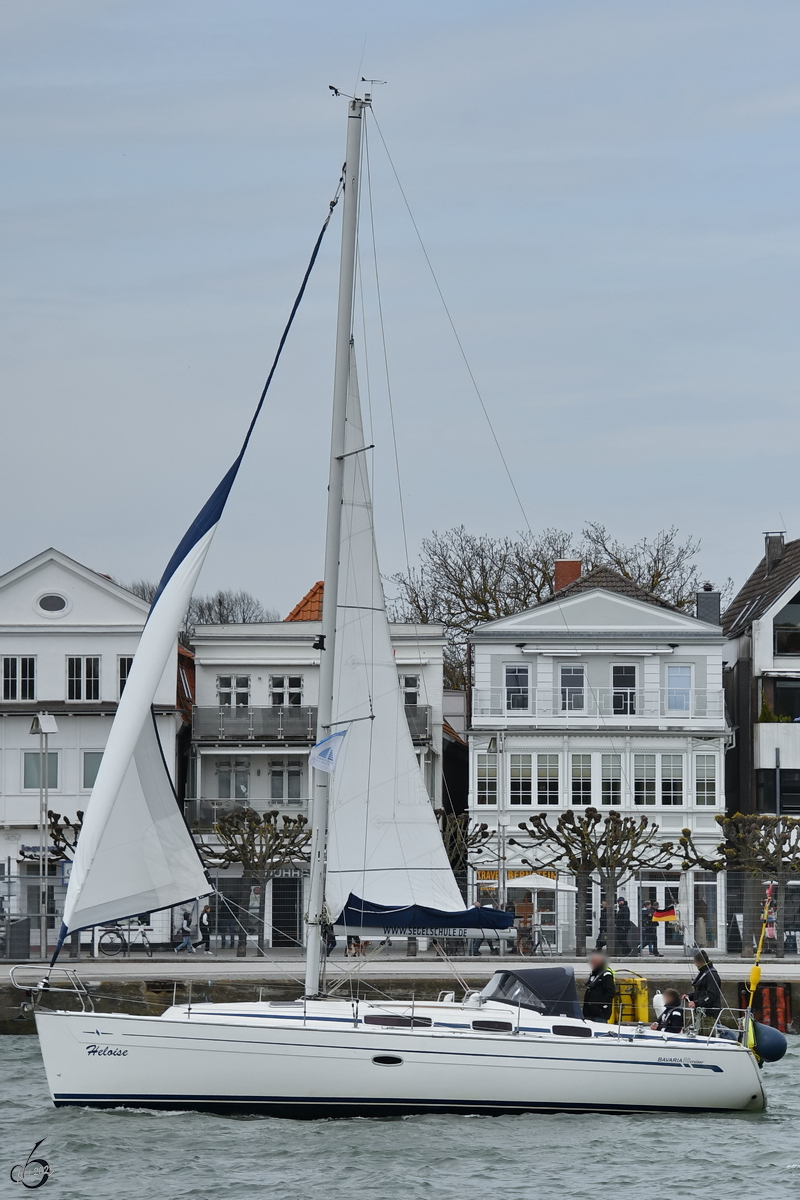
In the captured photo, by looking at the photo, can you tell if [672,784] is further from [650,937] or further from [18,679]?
[18,679]

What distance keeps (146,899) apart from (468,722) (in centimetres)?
3694

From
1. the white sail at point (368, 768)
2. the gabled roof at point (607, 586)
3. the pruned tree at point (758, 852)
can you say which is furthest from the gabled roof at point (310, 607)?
the white sail at point (368, 768)

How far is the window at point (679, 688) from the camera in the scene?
181 feet

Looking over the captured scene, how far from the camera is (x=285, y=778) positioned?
55844 millimetres

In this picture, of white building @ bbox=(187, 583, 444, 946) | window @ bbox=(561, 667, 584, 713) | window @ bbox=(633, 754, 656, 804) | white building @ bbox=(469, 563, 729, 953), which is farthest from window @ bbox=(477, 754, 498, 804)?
window @ bbox=(633, 754, 656, 804)

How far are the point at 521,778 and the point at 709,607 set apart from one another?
946cm

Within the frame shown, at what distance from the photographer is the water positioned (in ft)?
61.6

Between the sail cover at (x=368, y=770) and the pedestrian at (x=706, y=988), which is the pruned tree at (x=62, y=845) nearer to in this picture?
the sail cover at (x=368, y=770)

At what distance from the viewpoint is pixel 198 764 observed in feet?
182

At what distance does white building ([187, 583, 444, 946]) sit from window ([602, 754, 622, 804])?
5.60 m

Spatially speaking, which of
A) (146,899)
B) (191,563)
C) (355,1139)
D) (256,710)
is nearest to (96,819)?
(146,899)

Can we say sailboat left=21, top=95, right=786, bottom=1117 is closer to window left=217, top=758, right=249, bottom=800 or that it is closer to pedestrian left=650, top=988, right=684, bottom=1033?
pedestrian left=650, top=988, right=684, bottom=1033

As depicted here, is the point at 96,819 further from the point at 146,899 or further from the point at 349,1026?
the point at 349,1026

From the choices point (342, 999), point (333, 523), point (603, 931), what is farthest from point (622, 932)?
point (333, 523)
